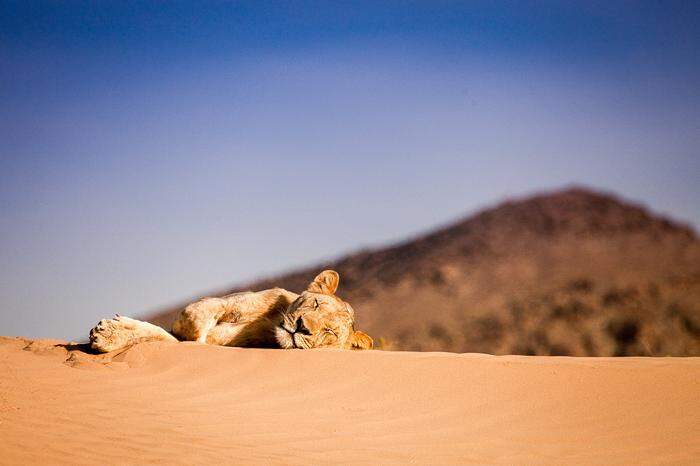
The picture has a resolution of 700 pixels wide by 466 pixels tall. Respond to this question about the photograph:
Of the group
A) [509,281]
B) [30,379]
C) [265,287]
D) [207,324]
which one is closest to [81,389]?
[30,379]

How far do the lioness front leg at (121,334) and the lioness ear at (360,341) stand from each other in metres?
2.77

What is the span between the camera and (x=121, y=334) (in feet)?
33.0

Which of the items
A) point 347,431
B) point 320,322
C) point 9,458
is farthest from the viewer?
point 320,322

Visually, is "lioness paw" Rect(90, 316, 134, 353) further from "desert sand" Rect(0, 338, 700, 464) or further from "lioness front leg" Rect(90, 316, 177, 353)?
"desert sand" Rect(0, 338, 700, 464)

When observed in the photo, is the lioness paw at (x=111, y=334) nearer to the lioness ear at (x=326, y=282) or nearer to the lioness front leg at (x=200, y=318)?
the lioness front leg at (x=200, y=318)

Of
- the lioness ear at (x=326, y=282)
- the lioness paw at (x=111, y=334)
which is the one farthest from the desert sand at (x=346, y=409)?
the lioness ear at (x=326, y=282)

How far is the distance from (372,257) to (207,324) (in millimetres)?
4409

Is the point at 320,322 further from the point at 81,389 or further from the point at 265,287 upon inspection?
the point at 81,389

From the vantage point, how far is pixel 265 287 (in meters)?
11.3

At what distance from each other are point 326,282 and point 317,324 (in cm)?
111

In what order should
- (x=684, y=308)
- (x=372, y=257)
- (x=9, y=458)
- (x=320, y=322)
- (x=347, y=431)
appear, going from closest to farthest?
1. (x=9, y=458)
2. (x=684, y=308)
3. (x=347, y=431)
4. (x=372, y=257)
5. (x=320, y=322)

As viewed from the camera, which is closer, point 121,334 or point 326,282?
point 121,334

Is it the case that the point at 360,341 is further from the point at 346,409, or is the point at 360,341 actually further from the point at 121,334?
the point at 121,334

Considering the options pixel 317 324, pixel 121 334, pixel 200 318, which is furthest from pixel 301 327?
pixel 121 334
